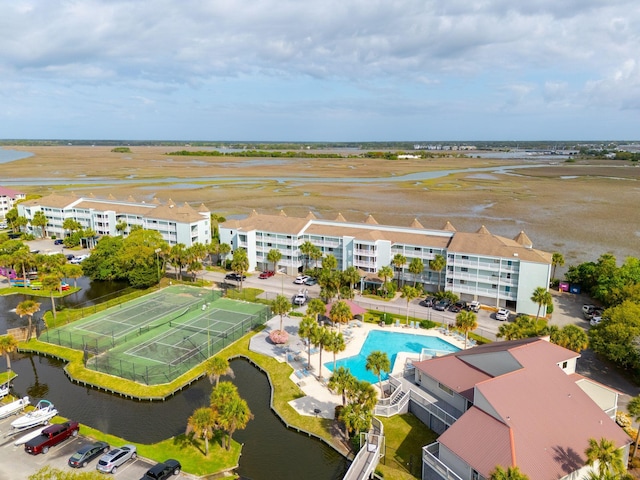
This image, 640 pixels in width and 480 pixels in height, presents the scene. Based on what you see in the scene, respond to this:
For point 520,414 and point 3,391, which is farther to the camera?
point 3,391

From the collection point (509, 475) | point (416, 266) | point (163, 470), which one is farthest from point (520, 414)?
point (416, 266)

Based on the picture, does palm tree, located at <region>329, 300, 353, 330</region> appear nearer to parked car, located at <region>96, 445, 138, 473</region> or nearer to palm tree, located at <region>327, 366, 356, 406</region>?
palm tree, located at <region>327, 366, 356, 406</region>

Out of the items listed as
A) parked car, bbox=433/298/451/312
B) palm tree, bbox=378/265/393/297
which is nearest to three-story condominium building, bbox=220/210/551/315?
parked car, bbox=433/298/451/312

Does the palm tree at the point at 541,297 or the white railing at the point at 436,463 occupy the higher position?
the palm tree at the point at 541,297

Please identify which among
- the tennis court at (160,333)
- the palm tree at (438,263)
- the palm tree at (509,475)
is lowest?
the tennis court at (160,333)

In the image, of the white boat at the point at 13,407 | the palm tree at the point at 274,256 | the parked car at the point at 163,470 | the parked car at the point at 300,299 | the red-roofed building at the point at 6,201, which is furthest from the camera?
the red-roofed building at the point at 6,201

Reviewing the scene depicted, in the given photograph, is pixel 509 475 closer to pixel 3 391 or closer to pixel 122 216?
pixel 3 391

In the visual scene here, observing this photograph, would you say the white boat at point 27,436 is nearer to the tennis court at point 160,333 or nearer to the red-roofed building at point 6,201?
the tennis court at point 160,333

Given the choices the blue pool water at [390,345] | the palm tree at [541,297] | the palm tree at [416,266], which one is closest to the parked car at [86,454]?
the blue pool water at [390,345]
